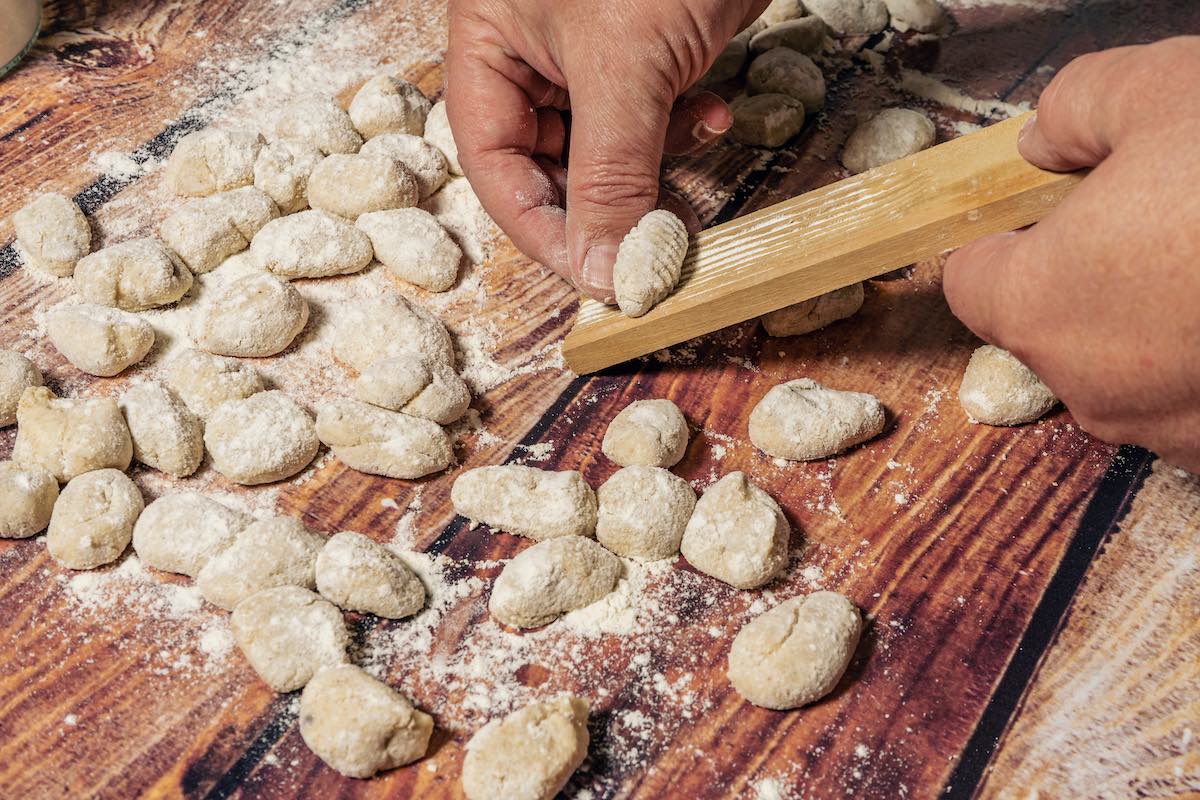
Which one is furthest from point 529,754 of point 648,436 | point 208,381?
point 208,381

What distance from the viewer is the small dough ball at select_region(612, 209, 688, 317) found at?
114 cm

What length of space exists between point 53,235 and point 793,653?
1135 millimetres

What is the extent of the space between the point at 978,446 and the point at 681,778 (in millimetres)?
557

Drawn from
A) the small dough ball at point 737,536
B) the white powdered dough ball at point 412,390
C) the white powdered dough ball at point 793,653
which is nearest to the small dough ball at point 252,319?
the white powdered dough ball at point 412,390

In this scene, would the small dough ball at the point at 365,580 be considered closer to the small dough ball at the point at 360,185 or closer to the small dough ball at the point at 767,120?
the small dough ball at the point at 360,185

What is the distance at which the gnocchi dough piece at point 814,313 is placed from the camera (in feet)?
4.22

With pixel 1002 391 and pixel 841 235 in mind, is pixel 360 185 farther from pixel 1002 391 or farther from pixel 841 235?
pixel 1002 391

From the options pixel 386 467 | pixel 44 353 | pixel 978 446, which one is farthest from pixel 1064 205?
pixel 44 353

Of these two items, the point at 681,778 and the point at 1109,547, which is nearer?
the point at 681,778

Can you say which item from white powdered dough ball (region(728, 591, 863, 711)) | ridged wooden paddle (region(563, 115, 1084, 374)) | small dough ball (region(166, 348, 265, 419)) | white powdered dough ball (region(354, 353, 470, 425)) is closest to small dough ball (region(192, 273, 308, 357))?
small dough ball (region(166, 348, 265, 419))

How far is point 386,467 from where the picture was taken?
1.17 meters

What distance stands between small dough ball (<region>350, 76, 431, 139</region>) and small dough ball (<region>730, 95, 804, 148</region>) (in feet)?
1.66

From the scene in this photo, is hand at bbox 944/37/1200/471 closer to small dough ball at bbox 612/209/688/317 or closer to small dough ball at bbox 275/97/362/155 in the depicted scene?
small dough ball at bbox 612/209/688/317

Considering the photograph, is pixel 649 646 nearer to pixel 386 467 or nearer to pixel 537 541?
pixel 537 541
